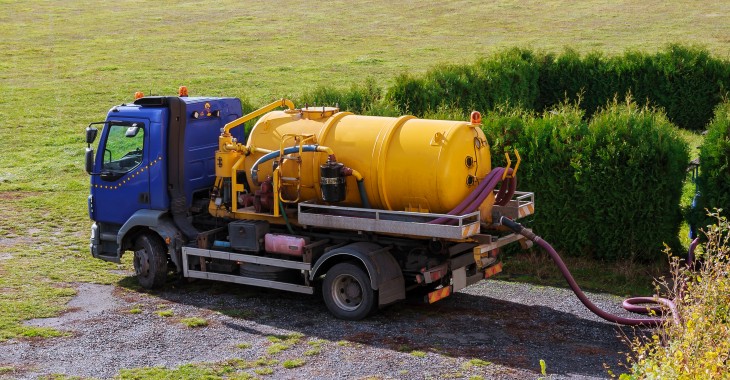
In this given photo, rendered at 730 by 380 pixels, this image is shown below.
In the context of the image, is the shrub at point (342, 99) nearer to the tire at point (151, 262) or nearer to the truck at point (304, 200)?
the truck at point (304, 200)

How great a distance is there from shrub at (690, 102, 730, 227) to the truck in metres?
3.01

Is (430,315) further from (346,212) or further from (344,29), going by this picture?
(344,29)

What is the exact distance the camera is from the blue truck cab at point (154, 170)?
15.4 m

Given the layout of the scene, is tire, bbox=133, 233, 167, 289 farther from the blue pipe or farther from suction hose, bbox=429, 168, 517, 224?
suction hose, bbox=429, 168, 517, 224

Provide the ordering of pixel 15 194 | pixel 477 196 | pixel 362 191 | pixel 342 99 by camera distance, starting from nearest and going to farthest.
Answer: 1. pixel 477 196
2. pixel 362 191
3. pixel 342 99
4. pixel 15 194

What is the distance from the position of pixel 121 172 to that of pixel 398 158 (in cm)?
480

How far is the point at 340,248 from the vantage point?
14.0 metres

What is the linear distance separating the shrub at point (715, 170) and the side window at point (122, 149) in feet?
28.9

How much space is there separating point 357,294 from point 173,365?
298 centimetres

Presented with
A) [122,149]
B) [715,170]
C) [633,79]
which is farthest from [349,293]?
[633,79]

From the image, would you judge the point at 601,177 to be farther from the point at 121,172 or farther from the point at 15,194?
the point at 15,194

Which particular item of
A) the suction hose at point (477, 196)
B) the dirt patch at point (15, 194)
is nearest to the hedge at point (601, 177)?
the suction hose at point (477, 196)

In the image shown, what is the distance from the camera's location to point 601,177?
1641cm

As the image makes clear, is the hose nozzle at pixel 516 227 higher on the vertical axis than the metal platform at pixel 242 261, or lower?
higher
